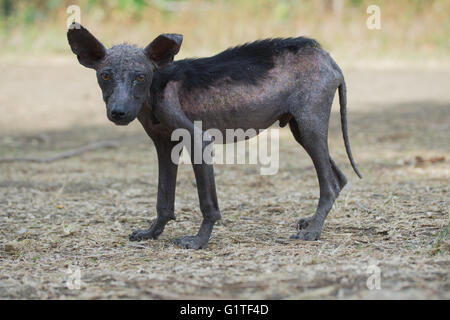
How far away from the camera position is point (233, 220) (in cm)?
535

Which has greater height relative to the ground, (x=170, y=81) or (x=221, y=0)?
Result: (x=221, y=0)

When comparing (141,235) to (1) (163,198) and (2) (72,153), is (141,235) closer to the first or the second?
(1) (163,198)

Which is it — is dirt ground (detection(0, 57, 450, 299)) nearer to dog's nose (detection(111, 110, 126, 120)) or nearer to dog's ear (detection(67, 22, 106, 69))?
dog's nose (detection(111, 110, 126, 120))

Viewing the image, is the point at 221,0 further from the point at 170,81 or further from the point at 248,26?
the point at 170,81

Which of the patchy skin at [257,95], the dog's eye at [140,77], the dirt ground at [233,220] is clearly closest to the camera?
the dirt ground at [233,220]

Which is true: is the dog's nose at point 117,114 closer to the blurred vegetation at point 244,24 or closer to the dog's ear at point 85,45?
the dog's ear at point 85,45

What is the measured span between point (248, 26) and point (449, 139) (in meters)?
8.64

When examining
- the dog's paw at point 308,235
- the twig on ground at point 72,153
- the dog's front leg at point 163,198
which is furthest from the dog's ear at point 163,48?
the twig on ground at point 72,153

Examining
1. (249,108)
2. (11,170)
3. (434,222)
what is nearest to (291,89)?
(249,108)

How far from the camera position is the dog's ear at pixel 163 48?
4387 millimetres

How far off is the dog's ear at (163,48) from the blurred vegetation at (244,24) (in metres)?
11.0

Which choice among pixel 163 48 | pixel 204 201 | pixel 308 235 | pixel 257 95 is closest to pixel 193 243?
pixel 204 201

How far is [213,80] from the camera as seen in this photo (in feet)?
15.1

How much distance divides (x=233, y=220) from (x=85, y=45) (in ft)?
5.86
